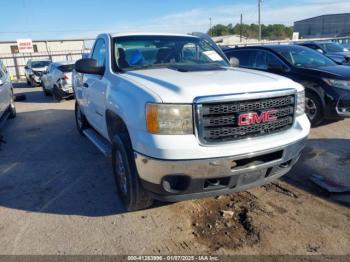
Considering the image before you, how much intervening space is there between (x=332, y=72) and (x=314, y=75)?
0.34m

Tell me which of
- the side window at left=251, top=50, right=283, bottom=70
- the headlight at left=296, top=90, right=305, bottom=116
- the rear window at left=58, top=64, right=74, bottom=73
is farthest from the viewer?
the rear window at left=58, top=64, right=74, bottom=73

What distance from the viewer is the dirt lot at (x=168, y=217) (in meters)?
2.97

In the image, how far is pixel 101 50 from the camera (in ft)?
15.4

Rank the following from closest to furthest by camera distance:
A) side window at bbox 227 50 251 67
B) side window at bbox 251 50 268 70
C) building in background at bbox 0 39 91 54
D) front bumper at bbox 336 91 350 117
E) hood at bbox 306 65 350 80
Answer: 1. front bumper at bbox 336 91 350 117
2. hood at bbox 306 65 350 80
3. side window at bbox 251 50 268 70
4. side window at bbox 227 50 251 67
5. building in background at bbox 0 39 91 54

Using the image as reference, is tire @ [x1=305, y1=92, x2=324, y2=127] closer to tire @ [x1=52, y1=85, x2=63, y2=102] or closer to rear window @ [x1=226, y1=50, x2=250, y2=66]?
rear window @ [x1=226, y1=50, x2=250, y2=66]

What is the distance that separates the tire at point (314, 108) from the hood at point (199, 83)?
11.0ft

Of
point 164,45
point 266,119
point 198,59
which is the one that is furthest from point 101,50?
point 266,119

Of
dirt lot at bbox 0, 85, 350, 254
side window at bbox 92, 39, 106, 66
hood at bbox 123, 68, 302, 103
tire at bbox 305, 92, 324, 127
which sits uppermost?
A: side window at bbox 92, 39, 106, 66

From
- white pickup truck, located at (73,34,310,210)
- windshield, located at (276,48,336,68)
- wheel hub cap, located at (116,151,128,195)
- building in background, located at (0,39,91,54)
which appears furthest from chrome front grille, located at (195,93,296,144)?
building in background, located at (0,39,91,54)

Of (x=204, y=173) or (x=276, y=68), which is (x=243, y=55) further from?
(x=204, y=173)

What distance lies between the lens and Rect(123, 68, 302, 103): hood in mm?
2807

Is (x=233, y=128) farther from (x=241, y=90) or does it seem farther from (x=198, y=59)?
(x=198, y=59)

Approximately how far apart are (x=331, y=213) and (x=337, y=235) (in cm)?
41

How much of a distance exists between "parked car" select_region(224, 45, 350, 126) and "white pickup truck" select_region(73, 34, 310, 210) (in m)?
3.14
